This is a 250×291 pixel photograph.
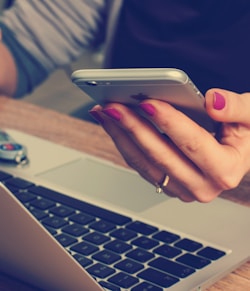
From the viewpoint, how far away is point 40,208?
722 millimetres

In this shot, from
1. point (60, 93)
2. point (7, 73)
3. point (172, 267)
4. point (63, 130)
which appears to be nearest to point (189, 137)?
point (172, 267)

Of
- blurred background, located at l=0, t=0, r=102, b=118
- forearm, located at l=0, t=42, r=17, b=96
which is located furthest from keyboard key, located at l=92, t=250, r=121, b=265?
blurred background, located at l=0, t=0, r=102, b=118

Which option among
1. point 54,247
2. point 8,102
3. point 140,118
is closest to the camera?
point 54,247

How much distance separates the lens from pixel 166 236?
0.67 metres

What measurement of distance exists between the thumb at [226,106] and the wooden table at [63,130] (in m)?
0.17

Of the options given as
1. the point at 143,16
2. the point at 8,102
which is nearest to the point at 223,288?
the point at 8,102

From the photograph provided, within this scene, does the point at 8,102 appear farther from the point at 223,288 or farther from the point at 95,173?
the point at 223,288

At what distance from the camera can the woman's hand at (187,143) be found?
62 centimetres

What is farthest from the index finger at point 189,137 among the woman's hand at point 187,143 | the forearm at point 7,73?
the forearm at point 7,73

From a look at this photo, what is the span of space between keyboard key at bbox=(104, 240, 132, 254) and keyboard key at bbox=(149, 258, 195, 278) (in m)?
0.03

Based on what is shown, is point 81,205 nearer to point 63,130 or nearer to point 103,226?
point 103,226

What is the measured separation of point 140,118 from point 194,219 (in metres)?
0.13

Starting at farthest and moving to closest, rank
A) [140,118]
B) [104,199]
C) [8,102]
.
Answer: [8,102] < [104,199] < [140,118]

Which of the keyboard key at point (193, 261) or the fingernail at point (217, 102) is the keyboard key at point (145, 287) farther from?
the fingernail at point (217, 102)
